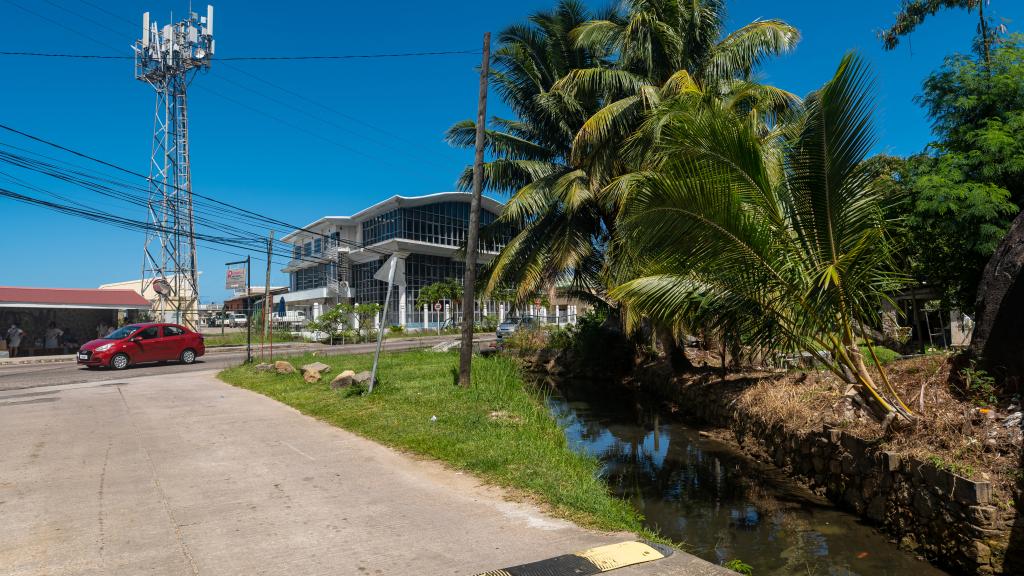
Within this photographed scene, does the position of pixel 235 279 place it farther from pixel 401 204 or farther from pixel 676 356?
pixel 676 356

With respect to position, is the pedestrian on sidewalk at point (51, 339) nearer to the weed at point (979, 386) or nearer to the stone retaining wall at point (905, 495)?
the stone retaining wall at point (905, 495)

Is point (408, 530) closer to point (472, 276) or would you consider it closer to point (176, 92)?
point (472, 276)

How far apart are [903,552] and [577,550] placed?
3833mm

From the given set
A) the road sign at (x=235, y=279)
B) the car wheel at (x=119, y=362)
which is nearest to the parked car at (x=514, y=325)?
the car wheel at (x=119, y=362)

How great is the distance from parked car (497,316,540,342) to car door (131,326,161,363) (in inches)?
564

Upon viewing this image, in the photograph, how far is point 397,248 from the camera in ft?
163

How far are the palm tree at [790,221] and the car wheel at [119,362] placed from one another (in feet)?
65.2

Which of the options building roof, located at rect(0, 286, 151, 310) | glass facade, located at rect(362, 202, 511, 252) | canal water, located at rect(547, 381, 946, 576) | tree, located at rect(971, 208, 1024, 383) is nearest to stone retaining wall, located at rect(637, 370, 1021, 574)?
canal water, located at rect(547, 381, 946, 576)

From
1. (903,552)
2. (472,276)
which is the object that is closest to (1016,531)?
A: (903,552)

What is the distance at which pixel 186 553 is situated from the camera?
4609mm

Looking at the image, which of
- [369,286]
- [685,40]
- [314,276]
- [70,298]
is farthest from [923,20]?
[314,276]

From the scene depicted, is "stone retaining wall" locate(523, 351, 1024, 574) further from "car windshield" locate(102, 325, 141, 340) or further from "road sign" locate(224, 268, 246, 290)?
"road sign" locate(224, 268, 246, 290)

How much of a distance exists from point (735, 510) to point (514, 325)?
29.1 meters

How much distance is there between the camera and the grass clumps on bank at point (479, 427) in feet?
20.0
